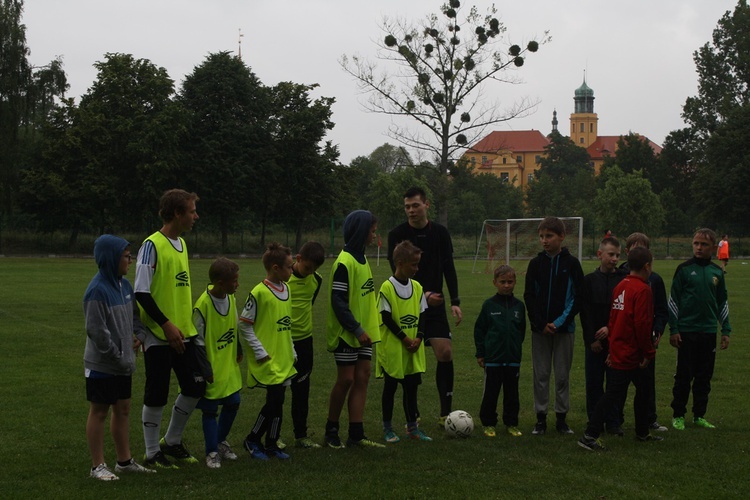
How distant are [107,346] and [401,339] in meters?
2.57

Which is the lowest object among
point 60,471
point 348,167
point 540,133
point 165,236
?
point 60,471

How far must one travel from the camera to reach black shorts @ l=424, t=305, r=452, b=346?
24.9ft

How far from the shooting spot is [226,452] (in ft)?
21.0

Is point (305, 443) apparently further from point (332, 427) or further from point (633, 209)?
point (633, 209)

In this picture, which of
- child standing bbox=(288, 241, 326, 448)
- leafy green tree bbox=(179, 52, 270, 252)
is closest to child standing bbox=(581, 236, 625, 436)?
child standing bbox=(288, 241, 326, 448)

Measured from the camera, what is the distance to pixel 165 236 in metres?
6.03

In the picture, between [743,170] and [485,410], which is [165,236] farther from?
[743,170]

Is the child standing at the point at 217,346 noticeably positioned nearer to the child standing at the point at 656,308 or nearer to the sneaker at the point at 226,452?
the sneaker at the point at 226,452

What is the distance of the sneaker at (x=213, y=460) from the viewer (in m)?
6.00

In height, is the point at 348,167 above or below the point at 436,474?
above

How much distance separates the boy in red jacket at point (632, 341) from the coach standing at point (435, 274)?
1.40 meters

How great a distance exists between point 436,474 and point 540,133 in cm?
15607

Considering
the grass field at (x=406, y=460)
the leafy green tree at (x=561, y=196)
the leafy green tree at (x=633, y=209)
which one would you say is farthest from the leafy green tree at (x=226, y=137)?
the grass field at (x=406, y=460)

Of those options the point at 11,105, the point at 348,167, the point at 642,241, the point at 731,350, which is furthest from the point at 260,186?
the point at 642,241
